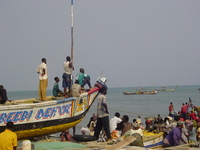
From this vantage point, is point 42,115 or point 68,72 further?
point 68,72

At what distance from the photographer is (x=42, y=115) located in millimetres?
10211

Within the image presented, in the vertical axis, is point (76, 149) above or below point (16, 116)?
below

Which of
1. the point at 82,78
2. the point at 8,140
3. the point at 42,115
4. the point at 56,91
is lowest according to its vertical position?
the point at 8,140

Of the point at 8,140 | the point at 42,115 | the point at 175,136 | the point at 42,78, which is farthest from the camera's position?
the point at 42,78

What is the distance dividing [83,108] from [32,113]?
2.63 metres

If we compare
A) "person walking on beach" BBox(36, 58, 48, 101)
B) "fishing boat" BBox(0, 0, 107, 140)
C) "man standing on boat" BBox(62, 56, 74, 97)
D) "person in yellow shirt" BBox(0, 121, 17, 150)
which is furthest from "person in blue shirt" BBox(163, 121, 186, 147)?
"person in yellow shirt" BBox(0, 121, 17, 150)

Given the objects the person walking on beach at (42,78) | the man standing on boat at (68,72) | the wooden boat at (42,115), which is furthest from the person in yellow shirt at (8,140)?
the man standing on boat at (68,72)

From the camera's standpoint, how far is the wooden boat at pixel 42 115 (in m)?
9.54

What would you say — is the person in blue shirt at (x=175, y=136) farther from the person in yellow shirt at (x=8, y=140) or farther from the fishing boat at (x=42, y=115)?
the person in yellow shirt at (x=8, y=140)

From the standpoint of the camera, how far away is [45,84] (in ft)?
37.6

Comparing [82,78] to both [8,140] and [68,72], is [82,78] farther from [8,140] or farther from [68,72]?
[8,140]

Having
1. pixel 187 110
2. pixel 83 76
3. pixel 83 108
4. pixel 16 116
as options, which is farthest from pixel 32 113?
pixel 187 110

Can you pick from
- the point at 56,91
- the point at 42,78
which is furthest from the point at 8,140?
the point at 56,91

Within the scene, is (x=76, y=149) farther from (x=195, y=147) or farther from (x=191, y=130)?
(x=191, y=130)
